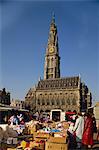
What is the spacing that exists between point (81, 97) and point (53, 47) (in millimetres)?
Result: 19566

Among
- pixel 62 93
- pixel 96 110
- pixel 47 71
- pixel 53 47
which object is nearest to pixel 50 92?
pixel 62 93

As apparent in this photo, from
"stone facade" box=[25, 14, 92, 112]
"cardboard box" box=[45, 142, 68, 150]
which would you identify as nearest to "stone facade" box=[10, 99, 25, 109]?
"stone facade" box=[25, 14, 92, 112]

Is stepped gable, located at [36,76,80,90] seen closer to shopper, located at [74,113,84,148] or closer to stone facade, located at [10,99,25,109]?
stone facade, located at [10,99,25,109]

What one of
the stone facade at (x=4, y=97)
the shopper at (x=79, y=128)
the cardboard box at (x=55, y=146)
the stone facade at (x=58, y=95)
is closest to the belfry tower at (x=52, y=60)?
the stone facade at (x=58, y=95)

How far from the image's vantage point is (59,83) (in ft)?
265

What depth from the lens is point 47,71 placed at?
88375 millimetres

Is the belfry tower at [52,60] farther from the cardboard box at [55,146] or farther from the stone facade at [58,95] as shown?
the cardboard box at [55,146]

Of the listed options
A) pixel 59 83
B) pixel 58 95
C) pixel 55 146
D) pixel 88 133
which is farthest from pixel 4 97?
pixel 55 146

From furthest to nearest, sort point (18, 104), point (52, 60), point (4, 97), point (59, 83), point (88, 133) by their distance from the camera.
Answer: point (18, 104), point (52, 60), point (59, 83), point (4, 97), point (88, 133)

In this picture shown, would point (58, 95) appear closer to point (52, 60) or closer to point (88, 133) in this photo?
point (52, 60)

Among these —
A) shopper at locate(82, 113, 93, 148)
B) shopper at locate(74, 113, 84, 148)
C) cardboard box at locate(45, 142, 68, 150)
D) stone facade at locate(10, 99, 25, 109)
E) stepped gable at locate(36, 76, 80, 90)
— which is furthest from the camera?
stone facade at locate(10, 99, 25, 109)

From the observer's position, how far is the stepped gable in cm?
7806

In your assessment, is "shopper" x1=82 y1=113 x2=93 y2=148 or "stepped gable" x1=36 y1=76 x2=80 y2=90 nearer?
"shopper" x1=82 y1=113 x2=93 y2=148

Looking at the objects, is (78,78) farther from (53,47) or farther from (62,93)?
(53,47)
